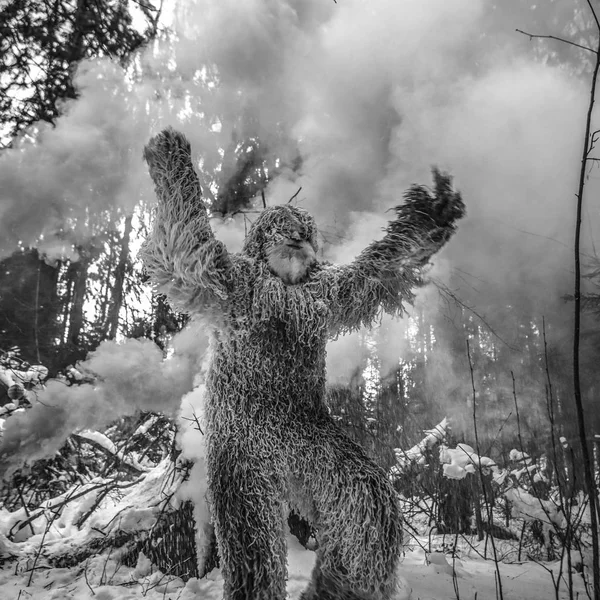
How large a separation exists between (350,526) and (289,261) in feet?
3.32

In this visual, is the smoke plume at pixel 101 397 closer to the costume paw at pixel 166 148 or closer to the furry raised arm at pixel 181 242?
the furry raised arm at pixel 181 242

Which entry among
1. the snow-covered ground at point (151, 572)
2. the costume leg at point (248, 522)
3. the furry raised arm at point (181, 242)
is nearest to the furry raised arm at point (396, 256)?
the furry raised arm at point (181, 242)

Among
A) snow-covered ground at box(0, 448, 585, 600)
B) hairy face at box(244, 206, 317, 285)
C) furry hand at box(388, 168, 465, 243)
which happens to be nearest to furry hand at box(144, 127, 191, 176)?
hairy face at box(244, 206, 317, 285)

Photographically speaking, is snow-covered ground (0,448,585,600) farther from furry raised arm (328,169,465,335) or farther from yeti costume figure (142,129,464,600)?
furry raised arm (328,169,465,335)

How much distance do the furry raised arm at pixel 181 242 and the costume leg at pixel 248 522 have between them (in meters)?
0.58

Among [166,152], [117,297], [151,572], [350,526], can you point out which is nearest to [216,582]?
[151,572]

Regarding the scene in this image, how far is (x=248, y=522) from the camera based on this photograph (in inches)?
57.5

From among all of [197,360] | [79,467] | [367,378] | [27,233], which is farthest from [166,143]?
[79,467]

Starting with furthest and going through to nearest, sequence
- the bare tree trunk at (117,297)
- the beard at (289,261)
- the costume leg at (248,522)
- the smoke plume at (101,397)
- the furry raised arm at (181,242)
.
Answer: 1. the bare tree trunk at (117,297)
2. the smoke plume at (101,397)
3. the beard at (289,261)
4. the furry raised arm at (181,242)
5. the costume leg at (248,522)

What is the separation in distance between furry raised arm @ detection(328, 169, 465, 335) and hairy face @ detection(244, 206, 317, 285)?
14cm

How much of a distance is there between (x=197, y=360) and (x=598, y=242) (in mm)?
3931

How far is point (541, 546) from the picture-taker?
2.75 m

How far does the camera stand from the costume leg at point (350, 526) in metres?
1.46

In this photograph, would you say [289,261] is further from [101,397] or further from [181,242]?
[101,397]
